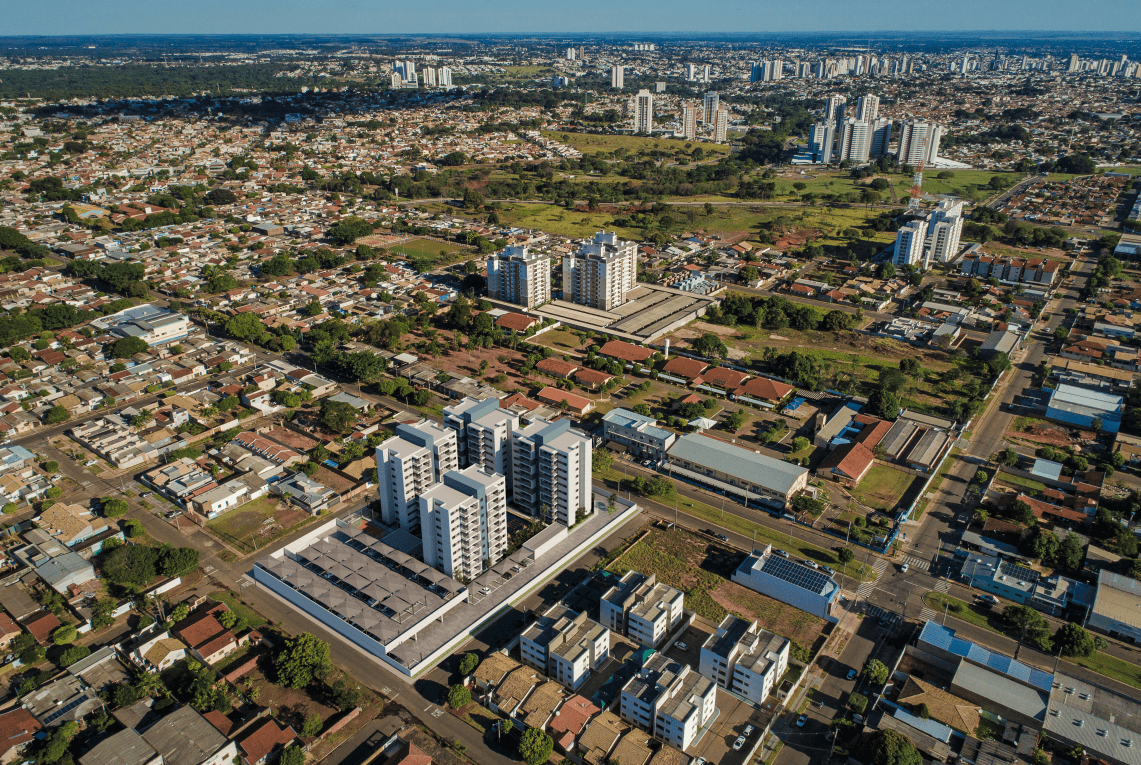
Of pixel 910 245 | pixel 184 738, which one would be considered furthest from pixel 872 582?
pixel 910 245

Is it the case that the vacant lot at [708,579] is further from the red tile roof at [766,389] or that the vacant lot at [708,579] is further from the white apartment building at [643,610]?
the red tile roof at [766,389]

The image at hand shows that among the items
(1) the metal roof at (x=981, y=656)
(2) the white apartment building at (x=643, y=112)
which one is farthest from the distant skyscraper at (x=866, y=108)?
(1) the metal roof at (x=981, y=656)

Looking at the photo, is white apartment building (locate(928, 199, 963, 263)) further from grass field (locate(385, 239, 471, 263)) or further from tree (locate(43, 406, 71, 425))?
tree (locate(43, 406, 71, 425))

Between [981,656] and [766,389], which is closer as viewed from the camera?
[981,656]

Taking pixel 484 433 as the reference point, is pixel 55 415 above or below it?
below

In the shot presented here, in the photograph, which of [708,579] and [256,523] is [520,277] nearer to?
[256,523]

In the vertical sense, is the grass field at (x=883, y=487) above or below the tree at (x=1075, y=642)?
below

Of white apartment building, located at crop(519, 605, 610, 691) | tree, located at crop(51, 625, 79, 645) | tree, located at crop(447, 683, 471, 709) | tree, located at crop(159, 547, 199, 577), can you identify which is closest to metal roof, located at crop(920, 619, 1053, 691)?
white apartment building, located at crop(519, 605, 610, 691)
